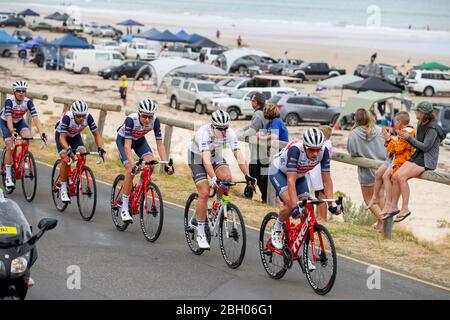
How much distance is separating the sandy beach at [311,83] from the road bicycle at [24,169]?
6.55m

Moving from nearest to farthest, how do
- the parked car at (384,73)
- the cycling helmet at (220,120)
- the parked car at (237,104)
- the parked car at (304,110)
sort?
the cycling helmet at (220,120), the parked car at (304,110), the parked car at (237,104), the parked car at (384,73)

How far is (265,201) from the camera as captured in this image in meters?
14.8

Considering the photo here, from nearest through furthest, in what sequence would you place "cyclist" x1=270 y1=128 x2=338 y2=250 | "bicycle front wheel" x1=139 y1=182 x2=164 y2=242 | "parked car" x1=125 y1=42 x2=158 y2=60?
1. "cyclist" x1=270 y1=128 x2=338 y2=250
2. "bicycle front wheel" x1=139 y1=182 x2=164 y2=242
3. "parked car" x1=125 y1=42 x2=158 y2=60

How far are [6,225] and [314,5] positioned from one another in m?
180

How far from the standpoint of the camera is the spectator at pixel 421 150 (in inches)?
458

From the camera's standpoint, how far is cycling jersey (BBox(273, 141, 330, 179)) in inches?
364

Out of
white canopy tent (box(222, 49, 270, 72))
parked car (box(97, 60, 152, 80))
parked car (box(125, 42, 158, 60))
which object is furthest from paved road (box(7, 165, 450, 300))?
parked car (box(125, 42, 158, 60))

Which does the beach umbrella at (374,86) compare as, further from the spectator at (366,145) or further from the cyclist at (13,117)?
the cyclist at (13,117)

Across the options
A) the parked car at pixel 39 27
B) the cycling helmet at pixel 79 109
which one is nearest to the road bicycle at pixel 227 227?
the cycling helmet at pixel 79 109

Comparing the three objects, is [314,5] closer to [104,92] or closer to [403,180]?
[104,92]

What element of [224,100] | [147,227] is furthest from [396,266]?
[224,100]

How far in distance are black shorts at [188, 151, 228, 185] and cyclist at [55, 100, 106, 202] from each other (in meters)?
2.37

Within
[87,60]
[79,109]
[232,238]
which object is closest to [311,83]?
[87,60]

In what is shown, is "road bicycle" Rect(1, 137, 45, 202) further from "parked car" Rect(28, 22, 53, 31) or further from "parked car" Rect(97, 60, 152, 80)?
"parked car" Rect(28, 22, 53, 31)
